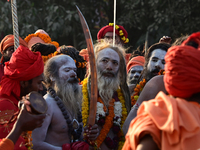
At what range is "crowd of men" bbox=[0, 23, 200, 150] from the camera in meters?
2.00

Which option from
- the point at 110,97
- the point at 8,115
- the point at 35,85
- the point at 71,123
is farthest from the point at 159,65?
the point at 8,115

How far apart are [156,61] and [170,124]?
8.70ft

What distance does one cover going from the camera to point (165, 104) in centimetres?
205

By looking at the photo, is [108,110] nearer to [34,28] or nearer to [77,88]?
[77,88]

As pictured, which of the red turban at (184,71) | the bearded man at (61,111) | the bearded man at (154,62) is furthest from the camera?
the bearded man at (154,62)

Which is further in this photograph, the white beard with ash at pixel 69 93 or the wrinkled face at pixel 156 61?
the wrinkled face at pixel 156 61

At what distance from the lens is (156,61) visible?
14.8 ft

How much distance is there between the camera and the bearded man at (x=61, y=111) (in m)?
3.59

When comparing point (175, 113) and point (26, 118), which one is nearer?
point (175, 113)

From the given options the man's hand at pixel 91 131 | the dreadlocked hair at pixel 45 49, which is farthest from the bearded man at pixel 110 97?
the dreadlocked hair at pixel 45 49

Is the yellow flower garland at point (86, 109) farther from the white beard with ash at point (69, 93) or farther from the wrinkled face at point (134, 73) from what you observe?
the wrinkled face at point (134, 73)

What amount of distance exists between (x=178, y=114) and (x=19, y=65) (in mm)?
1880

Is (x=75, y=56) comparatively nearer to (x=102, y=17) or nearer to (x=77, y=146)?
(x=77, y=146)

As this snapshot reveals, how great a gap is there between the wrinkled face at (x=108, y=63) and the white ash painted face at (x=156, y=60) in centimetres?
51
